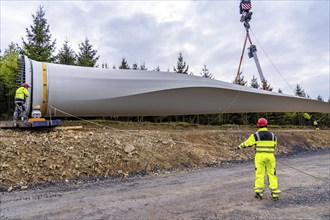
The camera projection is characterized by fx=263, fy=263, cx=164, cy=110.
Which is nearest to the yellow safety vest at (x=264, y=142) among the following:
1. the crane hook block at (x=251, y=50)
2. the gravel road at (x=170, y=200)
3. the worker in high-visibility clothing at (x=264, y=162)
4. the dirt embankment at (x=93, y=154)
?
the worker in high-visibility clothing at (x=264, y=162)

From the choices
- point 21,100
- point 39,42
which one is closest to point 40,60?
point 39,42

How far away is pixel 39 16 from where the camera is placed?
75.3ft

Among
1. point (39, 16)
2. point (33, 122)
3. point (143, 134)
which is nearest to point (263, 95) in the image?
point (143, 134)

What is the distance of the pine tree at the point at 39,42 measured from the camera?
2012 cm

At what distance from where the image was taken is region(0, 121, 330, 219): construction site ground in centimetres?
449

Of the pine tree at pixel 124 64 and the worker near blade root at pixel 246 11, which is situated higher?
the worker near blade root at pixel 246 11

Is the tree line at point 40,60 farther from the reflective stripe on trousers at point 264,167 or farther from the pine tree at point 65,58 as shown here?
the reflective stripe on trousers at point 264,167

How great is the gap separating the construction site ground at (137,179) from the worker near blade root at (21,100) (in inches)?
31.8

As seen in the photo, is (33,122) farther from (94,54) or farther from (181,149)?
(94,54)

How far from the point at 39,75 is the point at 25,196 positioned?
5.42m

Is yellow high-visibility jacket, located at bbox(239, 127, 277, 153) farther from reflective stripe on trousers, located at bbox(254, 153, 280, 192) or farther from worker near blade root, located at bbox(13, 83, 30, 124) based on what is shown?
worker near blade root, located at bbox(13, 83, 30, 124)

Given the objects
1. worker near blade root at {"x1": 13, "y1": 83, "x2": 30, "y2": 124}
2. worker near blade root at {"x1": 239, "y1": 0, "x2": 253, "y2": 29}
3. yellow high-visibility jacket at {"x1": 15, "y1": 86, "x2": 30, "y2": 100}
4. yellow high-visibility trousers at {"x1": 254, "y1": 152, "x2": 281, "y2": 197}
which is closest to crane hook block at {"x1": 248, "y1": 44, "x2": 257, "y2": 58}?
worker near blade root at {"x1": 239, "y1": 0, "x2": 253, "y2": 29}

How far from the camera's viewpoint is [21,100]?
29.3ft

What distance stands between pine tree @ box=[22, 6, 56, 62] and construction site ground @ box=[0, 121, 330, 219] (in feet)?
43.8
